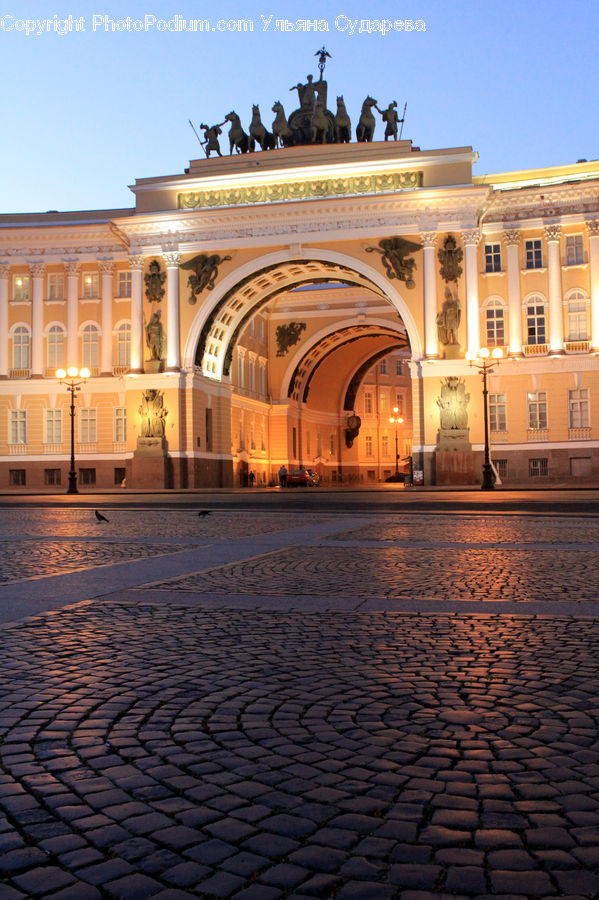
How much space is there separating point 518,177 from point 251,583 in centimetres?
4116

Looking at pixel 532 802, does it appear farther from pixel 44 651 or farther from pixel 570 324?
pixel 570 324

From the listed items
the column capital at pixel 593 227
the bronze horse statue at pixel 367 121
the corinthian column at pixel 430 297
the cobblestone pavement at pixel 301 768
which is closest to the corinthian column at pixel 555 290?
the column capital at pixel 593 227

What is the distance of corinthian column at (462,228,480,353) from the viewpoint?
43.2 meters

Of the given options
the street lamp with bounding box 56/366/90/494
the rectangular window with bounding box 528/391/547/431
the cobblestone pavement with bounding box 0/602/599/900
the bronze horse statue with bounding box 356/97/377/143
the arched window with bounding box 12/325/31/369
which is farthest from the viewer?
the arched window with bounding box 12/325/31/369

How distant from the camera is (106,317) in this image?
161 feet

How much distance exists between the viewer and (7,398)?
4991cm

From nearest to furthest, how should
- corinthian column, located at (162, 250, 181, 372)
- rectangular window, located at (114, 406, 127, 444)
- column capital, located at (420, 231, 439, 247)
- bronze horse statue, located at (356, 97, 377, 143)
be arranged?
column capital, located at (420, 231, 439, 247) → bronze horse statue, located at (356, 97, 377, 143) → corinthian column, located at (162, 250, 181, 372) → rectangular window, located at (114, 406, 127, 444)

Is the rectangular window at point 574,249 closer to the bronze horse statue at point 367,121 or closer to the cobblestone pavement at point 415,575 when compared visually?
the bronze horse statue at point 367,121

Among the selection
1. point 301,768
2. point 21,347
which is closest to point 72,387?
point 21,347

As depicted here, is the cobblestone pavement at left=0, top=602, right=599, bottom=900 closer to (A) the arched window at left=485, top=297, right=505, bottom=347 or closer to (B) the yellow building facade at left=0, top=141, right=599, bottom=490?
(B) the yellow building facade at left=0, top=141, right=599, bottom=490

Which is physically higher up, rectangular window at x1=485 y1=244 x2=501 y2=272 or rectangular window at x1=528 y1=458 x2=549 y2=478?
rectangular window at x1=485 y1=244 x2=501 y2=272

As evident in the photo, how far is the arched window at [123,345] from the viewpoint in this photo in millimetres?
49125

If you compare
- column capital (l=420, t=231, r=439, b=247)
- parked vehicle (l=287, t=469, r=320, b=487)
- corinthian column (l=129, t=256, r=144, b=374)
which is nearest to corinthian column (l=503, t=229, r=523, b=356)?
column capital (l=420, t=231, r=439, b=247)

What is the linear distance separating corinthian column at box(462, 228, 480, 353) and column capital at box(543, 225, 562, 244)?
3596mm
